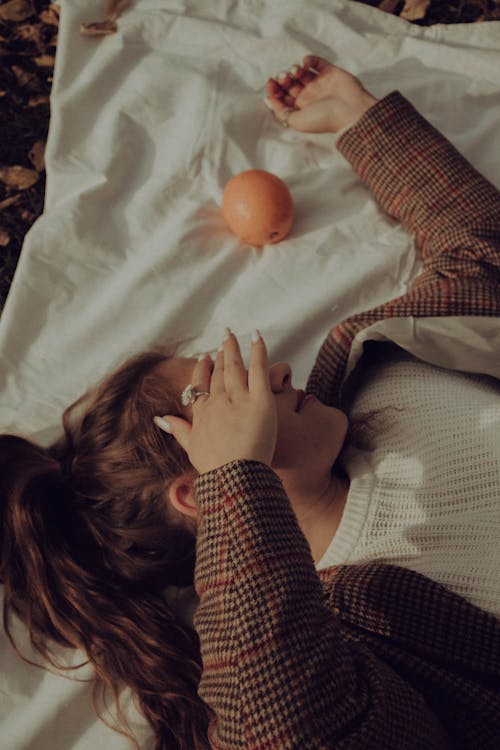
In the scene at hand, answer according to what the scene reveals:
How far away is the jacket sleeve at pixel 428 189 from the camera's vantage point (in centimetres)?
208

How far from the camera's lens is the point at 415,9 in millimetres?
2822

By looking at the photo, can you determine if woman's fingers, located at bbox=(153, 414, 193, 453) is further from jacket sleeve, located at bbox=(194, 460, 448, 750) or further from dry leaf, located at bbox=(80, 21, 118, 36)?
dry leaf, located at bbox=(80, 21, 118, 36)

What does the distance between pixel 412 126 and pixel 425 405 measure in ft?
3.26

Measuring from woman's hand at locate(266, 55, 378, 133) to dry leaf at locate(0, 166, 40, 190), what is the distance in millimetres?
961

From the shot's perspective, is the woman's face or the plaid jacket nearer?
the plaid jacket

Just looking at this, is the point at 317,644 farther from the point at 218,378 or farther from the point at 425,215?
the point at 425,215

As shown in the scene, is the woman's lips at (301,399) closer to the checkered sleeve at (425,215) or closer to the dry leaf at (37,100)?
the checkered sleeve at (425,215)

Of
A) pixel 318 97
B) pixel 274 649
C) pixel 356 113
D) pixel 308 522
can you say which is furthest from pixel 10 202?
pixel 274 649

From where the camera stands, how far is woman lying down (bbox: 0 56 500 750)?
4.34 feet

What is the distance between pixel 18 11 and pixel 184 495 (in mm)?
2518

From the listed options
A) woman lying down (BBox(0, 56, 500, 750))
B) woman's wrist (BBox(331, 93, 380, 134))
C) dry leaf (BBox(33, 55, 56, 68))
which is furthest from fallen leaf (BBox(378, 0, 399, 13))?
dry leaf (BBox(33, 55, 56, 68))

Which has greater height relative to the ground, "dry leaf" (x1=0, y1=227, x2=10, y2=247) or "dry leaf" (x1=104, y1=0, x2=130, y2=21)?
"dry leaf" (x1=104, y1=0, x2=130, y2=21)

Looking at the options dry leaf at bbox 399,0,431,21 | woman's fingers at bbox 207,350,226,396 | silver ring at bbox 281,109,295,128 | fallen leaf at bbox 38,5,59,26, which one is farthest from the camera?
fallen leaf at bbox 38,5,59,26

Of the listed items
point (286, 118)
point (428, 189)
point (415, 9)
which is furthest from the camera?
point (415, 9)
